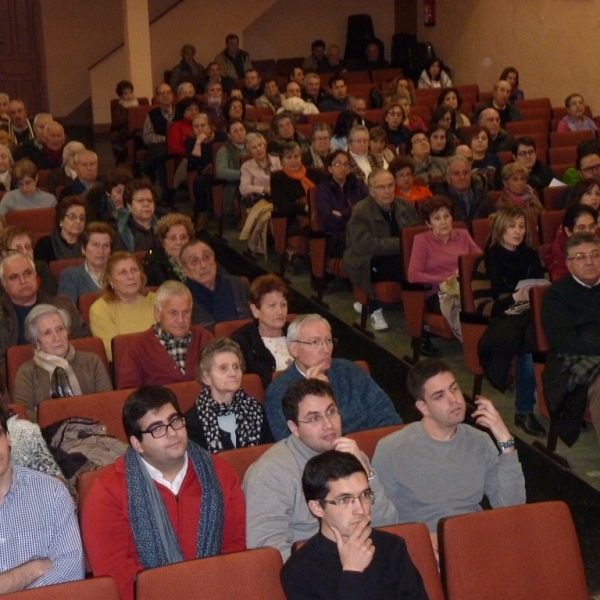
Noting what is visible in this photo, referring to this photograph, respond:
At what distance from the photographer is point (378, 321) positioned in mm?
5898

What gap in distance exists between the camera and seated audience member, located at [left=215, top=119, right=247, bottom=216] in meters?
7.92

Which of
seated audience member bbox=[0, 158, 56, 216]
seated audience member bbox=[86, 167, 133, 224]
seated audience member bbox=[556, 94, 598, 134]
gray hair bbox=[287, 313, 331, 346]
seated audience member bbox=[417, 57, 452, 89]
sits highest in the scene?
seated audience member bbox=[417, 57, 452, 89]

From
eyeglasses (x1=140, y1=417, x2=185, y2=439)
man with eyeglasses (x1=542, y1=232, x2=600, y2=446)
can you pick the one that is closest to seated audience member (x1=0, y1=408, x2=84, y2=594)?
eyeglasses (x1=140, y1=417, x2=185, y2=439)

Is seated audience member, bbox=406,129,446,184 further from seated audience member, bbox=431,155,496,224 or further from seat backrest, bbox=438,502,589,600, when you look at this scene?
seat backrest, bbox=438,502,589,600

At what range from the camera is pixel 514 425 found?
4676 millimetres

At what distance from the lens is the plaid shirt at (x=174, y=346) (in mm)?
4035

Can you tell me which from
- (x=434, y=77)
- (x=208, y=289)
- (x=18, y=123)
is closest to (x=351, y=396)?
(x=208, y=289)

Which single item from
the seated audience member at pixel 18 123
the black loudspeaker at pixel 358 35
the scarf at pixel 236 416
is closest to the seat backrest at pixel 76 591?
the scarf at pixel 236 416

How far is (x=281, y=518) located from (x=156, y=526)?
345mm

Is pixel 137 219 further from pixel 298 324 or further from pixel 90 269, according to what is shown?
pixel 298 324

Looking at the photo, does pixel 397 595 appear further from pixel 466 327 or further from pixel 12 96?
pixel 12 96

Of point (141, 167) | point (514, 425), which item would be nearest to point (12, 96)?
point (141, 167)

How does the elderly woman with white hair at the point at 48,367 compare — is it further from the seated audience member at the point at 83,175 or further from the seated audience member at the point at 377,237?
the seated audience member at the point at 83,175

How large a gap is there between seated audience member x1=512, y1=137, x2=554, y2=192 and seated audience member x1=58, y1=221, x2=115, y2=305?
10.6 ft
